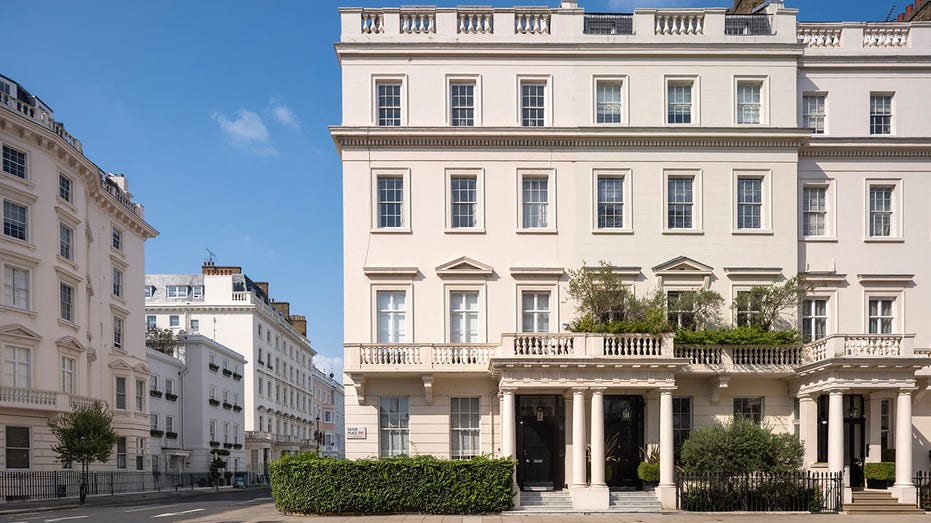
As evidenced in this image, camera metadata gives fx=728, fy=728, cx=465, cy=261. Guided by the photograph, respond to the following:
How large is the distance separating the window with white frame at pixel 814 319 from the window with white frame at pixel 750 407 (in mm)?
2960

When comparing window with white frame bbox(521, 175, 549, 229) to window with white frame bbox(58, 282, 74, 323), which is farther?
window with white frame bbox(58, 282, 74, 323)

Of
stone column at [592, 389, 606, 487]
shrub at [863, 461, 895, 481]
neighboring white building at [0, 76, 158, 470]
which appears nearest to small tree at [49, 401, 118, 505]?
neighboring white building at [0, 76, 158, 470]

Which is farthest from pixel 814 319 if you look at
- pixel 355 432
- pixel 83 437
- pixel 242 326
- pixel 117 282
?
pixel 242 326

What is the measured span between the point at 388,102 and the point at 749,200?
12907 millimetres

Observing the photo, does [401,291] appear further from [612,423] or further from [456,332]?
[612,423]

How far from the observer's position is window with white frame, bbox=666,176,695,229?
Result: 25.0 metres

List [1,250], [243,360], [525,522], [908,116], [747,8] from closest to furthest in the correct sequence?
[525,522], [908,116], [747,8], [1,250], [243,360]

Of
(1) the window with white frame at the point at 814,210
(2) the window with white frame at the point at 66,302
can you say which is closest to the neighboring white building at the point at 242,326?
(2) the window with white frame at the point at 66,302

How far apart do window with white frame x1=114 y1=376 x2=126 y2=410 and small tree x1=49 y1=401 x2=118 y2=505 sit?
7.34m

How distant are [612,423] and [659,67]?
12.3 meters

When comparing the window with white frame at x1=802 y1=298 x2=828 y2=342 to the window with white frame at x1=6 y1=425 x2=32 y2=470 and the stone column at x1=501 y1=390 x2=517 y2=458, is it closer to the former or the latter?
the stone column at x1=501 y1=390 x2=517 y2=458

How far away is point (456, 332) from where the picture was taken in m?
24.5

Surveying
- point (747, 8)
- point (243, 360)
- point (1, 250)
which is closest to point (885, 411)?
point (747, 8)

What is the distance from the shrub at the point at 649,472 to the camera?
22266mm
